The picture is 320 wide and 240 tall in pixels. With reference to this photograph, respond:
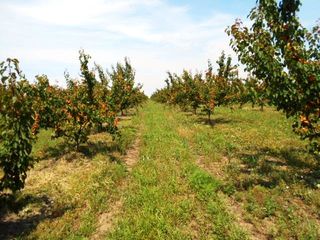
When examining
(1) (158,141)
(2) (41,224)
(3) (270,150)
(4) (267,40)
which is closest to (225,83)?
(1) (158,141)

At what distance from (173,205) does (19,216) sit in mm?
4147

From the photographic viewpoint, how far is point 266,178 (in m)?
12.3

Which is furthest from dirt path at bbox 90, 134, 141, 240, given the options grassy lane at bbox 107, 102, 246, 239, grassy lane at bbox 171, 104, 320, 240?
grassy lane at bbox 171, 104, 320, 240

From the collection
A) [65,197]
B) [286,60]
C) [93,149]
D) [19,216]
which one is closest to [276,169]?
[286,60]

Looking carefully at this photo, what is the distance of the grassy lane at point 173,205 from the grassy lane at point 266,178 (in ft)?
1.72

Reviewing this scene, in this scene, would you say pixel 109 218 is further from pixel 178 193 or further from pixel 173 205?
pixel 178 193

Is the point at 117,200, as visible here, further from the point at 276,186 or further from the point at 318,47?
the point at 318,47

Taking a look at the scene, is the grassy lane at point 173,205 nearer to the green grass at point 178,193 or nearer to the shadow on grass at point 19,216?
the green grass at point 178,193

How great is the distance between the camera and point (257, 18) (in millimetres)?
12266

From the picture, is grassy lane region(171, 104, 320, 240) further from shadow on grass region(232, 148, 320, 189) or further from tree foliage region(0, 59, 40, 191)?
tree foliage region(0, 59, 40, 191)

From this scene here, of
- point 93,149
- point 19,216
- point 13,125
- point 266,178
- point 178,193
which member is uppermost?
point 13,125

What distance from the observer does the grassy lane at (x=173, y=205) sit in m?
8.44

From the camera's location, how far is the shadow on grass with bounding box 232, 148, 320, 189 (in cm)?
1172

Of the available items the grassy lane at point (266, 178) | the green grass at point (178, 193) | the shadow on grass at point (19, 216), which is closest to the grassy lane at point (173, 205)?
the green grass at point (178, 193)
